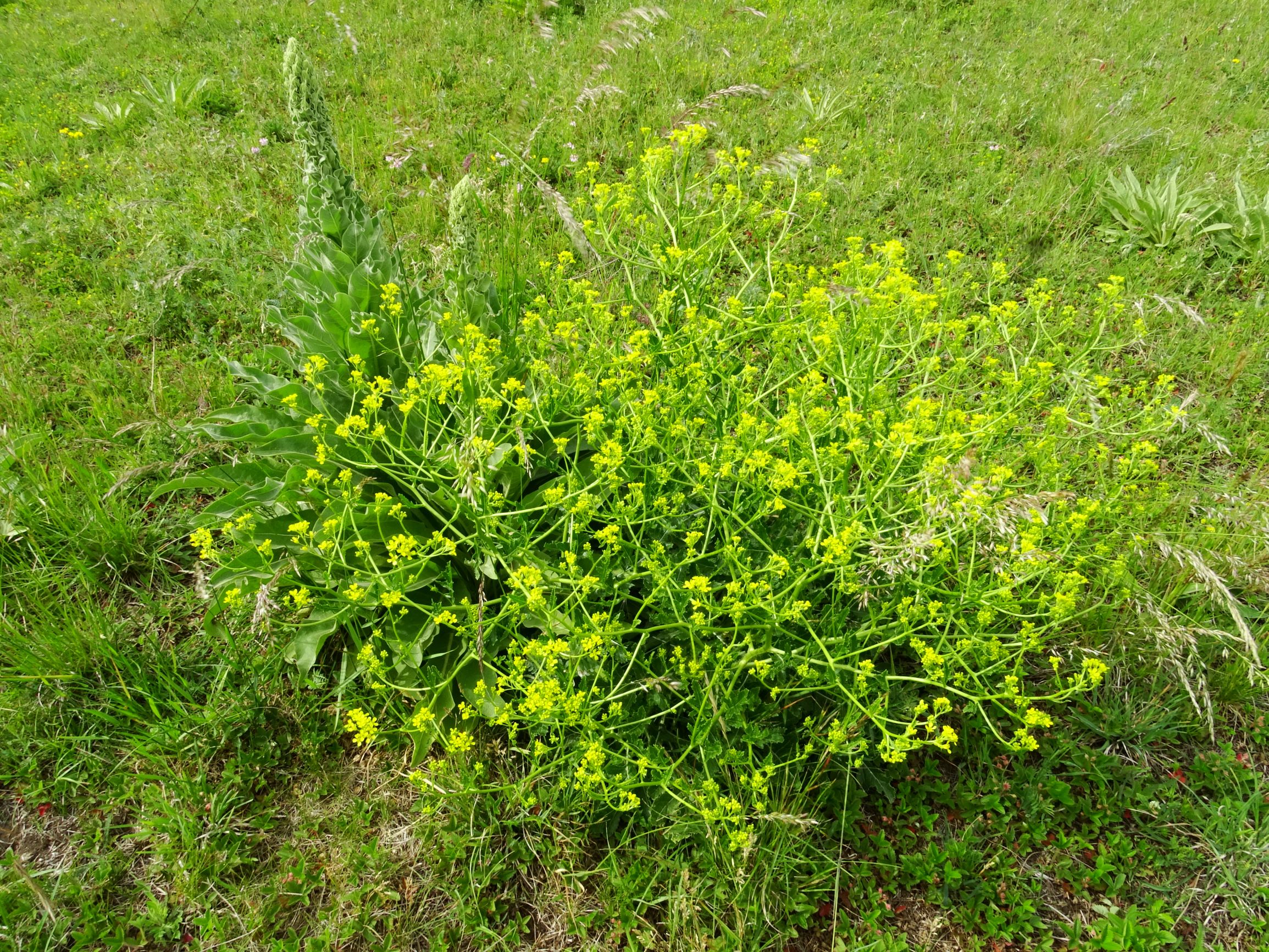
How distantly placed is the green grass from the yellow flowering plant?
0.88ft

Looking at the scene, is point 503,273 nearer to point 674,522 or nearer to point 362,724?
point 674,522

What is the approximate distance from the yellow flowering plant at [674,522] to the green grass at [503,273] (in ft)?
0.88

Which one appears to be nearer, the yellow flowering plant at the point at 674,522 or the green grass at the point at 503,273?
the yellow flowering plant at the point at 674,522

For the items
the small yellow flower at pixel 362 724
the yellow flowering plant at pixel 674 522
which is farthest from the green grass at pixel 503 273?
the small yellow flower at pixel 362 724

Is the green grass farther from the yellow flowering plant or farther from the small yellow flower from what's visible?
the small yellow flower

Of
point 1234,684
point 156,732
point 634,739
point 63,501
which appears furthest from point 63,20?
point 1234,684

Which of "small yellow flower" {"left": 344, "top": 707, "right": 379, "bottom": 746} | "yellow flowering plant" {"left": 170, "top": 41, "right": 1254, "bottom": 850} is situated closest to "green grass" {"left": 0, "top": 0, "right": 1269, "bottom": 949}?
"yellow flowering plant" {"left": 170, "top": 41, "right": 1254, "bottom": 850}

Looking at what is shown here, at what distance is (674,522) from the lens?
2557 millimetres

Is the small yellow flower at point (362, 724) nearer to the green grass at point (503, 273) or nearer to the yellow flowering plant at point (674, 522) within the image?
the yellow flowering plant at point (674, 522)

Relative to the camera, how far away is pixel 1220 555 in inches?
112

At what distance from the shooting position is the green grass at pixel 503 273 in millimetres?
2322

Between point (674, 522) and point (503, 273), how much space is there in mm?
1729

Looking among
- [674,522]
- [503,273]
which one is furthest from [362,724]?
[503,273]

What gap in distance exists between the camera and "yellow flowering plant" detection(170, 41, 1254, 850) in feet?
7.02
